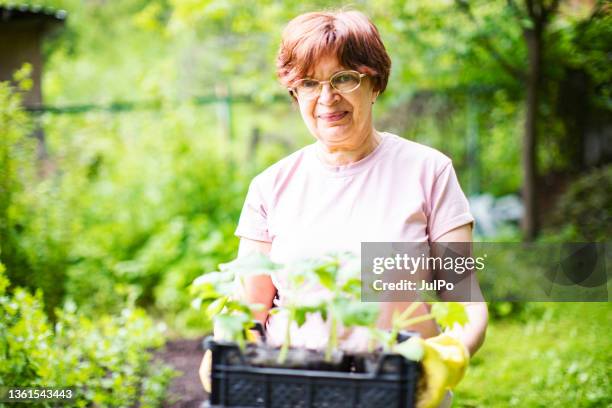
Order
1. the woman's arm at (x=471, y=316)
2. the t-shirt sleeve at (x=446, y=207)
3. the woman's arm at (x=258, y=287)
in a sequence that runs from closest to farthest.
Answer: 1. the woman's arm at (x=471, y=316)
2. the t-shirt sleeve at (x=446, y=207)
3. the woman's arm at (x=258, y=287)

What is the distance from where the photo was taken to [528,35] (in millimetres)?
6055

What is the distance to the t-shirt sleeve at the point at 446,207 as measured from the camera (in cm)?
178

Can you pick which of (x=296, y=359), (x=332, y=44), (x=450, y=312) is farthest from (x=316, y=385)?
(x=332, y=44)

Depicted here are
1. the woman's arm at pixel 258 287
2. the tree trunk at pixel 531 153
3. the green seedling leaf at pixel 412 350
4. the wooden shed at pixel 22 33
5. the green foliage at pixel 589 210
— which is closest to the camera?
the green seedling leaf at pixel 412 350

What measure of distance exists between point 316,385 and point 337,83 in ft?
2.81

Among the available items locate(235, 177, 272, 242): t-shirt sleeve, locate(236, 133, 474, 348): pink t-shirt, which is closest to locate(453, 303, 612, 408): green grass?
locate(236, 133, 474, 348): pink t-shirt

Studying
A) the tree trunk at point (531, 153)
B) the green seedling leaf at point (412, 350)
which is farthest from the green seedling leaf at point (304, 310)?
the tree trunk at point (531, 153)

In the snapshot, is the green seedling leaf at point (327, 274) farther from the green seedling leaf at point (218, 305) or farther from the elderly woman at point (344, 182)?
the elderly woman at point (344, 182)

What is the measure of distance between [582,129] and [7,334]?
6.77 metres

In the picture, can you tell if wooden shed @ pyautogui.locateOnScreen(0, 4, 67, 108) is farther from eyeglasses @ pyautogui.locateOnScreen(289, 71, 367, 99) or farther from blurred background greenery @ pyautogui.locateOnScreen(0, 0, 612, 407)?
eyeglasses @ pyautogui.locateOnScreen(289, 71, 367, 99)

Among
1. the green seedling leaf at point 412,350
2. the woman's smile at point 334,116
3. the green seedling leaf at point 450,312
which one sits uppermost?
the woman's smile at point 334,116

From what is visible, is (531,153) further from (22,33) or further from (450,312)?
(450,312)

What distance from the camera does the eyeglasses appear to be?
1.84 metres

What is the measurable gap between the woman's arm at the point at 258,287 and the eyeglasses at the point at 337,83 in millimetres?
455
